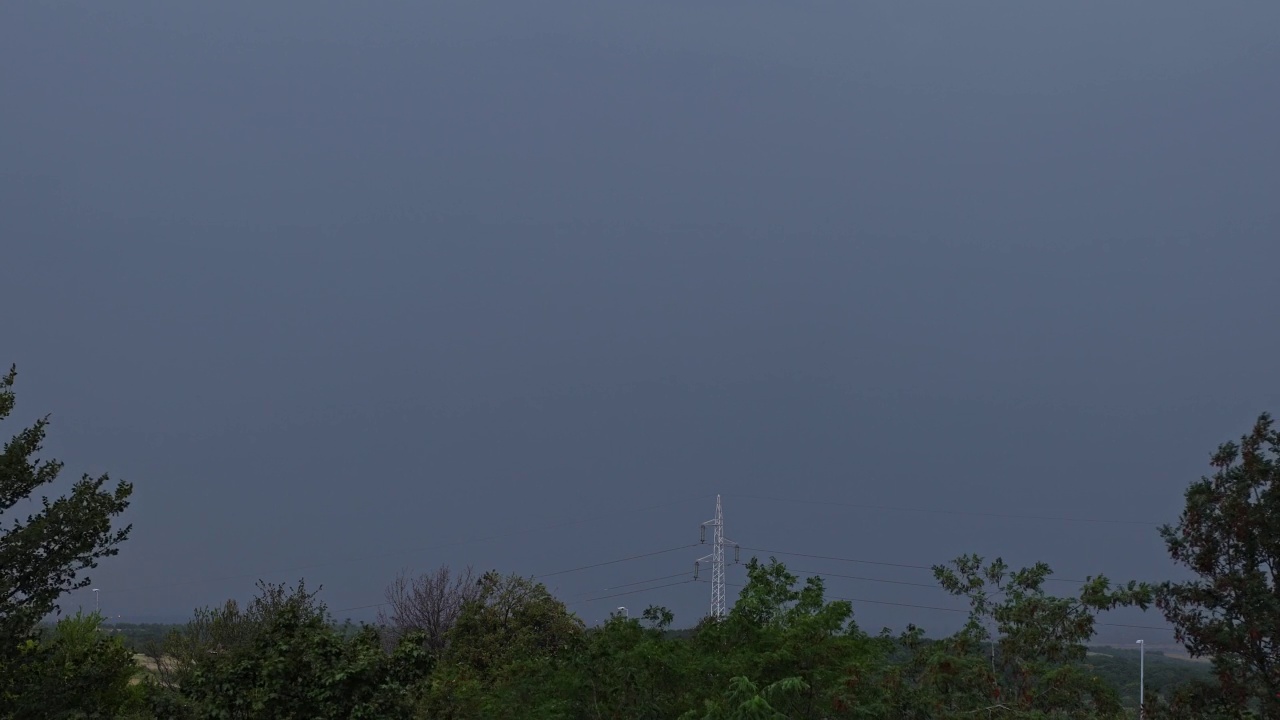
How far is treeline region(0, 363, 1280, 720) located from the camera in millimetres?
9945

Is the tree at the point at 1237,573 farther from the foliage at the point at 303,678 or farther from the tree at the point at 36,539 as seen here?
the tree at the point at 36,539

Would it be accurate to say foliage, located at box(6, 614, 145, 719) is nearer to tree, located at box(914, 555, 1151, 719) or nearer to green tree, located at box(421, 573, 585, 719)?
green tree, located at box(421, 573, 585, 719)

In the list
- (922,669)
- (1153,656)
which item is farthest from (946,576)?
(1153,656)

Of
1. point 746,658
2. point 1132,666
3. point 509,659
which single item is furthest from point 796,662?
point 1132,666

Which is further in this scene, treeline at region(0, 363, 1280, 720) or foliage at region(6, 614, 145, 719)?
foliage at region(6, 614, 145, 719)

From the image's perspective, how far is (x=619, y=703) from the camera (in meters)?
13.6

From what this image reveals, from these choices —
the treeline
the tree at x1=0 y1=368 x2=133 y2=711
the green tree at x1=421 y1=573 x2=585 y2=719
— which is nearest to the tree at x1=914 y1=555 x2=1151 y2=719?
the treeline

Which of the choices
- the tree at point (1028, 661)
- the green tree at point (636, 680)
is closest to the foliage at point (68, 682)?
the green tree at point (636, 680)

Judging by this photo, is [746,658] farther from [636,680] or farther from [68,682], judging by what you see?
[68,682]

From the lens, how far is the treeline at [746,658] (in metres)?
9.95

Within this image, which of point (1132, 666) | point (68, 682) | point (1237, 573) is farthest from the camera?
point (1132, 666)

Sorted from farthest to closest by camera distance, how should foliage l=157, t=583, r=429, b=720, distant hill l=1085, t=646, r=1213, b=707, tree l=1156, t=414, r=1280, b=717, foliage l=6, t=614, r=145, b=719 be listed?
distant hill l=1085, t=646, r=1213, b=707 < foliage l=6, t=614, r=145, b=719 < foliage l=157, t=583, r=429, b=720 < tree l=1156, t=414, r=1280, b=717

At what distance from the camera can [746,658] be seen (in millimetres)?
13586

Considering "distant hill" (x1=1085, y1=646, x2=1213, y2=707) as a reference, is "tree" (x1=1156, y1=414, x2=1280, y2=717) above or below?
above
